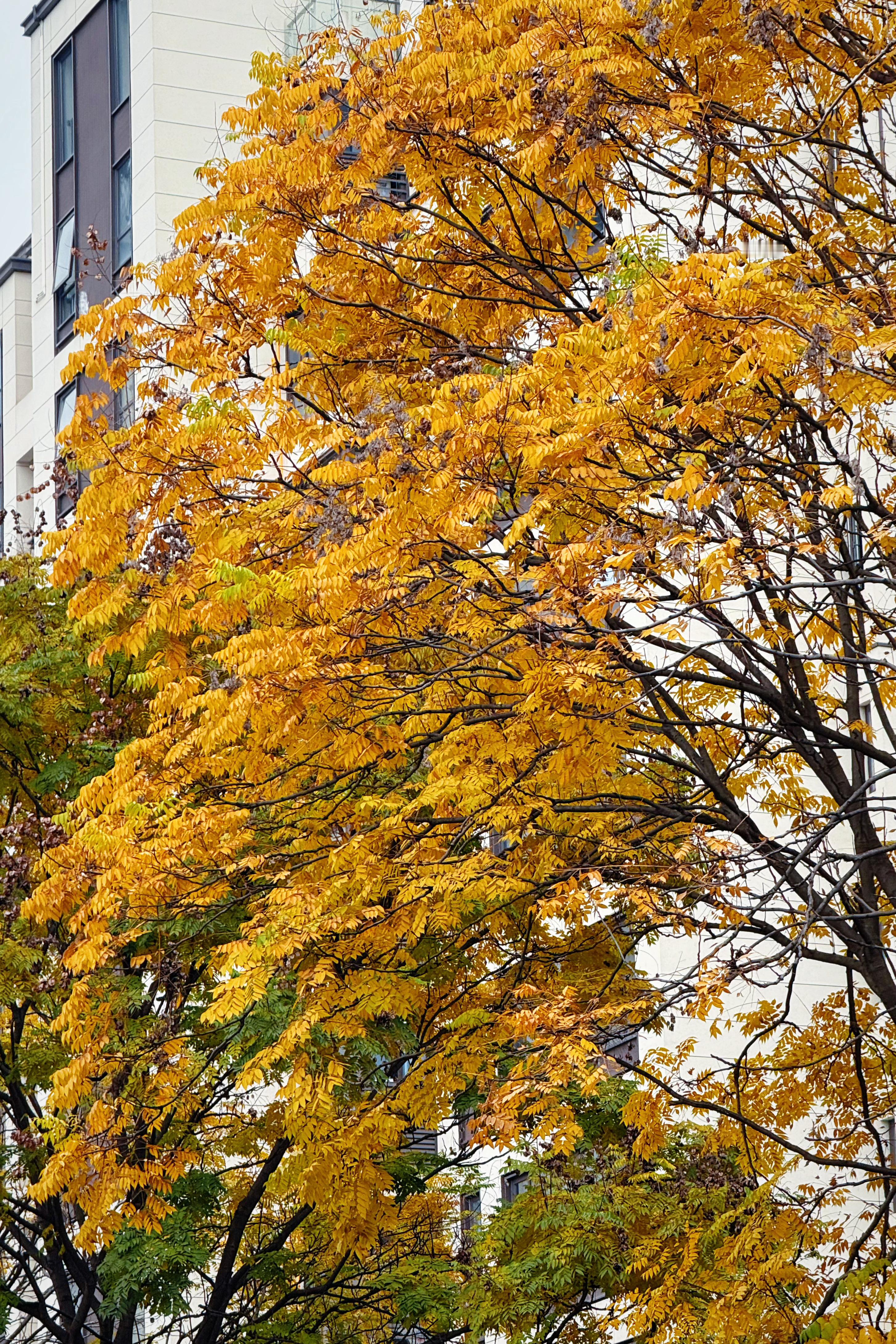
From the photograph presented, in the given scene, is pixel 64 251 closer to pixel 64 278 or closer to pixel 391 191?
pixel 64 278

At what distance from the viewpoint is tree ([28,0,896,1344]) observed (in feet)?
29.0

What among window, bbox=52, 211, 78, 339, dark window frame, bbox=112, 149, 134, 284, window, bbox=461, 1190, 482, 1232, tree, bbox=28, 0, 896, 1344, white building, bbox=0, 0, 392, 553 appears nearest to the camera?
tree, bbox=28, 0, 896, 1344

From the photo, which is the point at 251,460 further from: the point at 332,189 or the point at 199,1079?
the point at 199,1079

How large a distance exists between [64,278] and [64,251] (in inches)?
27.3

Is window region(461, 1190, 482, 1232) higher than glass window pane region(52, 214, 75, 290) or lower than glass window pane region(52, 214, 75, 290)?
lower

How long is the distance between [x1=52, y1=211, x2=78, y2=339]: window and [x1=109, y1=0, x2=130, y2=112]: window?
3025mm

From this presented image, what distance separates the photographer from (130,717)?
15.2m

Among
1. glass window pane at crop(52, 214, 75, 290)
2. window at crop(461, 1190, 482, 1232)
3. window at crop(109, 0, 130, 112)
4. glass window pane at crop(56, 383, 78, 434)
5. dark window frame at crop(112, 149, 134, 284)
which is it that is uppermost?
window at crop(109, 0, 130, 112)

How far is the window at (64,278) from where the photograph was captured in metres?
37.5

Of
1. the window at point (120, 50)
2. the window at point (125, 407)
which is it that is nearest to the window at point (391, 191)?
the window at point (125, 407)

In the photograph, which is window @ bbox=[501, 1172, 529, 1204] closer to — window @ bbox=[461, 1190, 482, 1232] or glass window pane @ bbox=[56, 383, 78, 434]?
window @ bbox=[461, 1190, 482, 1232]

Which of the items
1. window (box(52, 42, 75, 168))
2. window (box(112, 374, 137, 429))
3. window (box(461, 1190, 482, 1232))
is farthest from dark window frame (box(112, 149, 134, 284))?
window (box(461, 1190, 482, 1232))

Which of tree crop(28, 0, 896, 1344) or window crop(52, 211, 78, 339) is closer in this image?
tree crop(28, 0, 896, 1344)

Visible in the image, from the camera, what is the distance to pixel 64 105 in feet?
125
